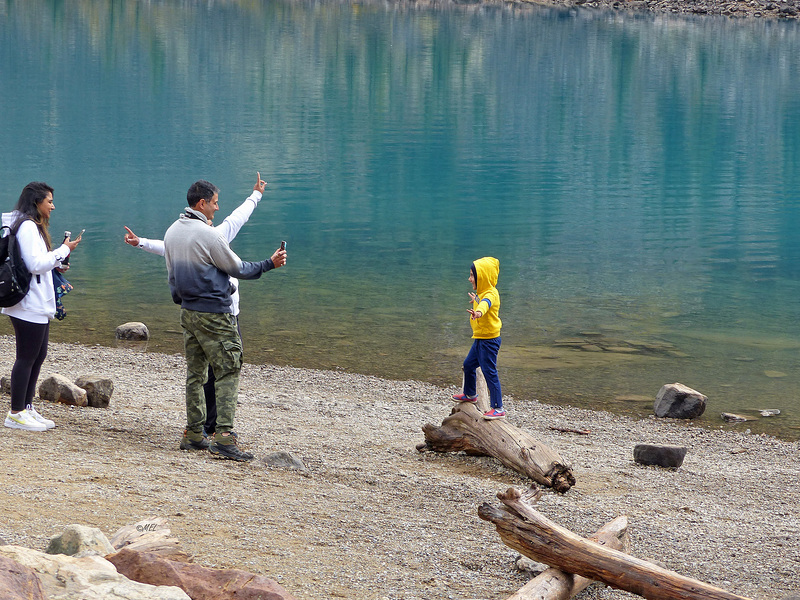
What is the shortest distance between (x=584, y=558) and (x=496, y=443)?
3748mm

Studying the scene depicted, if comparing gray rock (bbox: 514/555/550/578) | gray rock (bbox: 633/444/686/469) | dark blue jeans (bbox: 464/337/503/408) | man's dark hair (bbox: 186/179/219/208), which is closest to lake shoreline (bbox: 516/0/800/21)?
gray rock (bbox: 633/444/686/469)

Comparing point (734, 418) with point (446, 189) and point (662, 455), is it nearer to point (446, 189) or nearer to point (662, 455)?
point (662, 455)

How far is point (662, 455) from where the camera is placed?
10844 mm

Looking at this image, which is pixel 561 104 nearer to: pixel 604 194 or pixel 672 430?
pixel 604 194

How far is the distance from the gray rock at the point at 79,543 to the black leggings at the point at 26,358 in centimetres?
405

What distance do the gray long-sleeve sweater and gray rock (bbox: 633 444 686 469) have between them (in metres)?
5.04

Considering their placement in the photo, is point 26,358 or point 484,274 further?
point 484,274

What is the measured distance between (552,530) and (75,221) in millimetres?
29430

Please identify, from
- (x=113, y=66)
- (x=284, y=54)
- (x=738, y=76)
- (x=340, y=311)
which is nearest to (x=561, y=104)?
(x=738, y=76)

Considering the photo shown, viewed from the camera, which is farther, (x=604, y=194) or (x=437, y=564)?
(x=604, y=194)

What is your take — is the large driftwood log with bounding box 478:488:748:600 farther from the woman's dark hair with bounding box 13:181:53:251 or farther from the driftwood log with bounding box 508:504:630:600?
the woman's dark hair with bounding box 13:181:53:251

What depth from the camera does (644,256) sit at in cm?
3070

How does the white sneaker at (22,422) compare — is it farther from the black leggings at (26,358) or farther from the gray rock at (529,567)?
the gray rock at (529,567)

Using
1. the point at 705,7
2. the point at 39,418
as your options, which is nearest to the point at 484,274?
the point at 39,418
